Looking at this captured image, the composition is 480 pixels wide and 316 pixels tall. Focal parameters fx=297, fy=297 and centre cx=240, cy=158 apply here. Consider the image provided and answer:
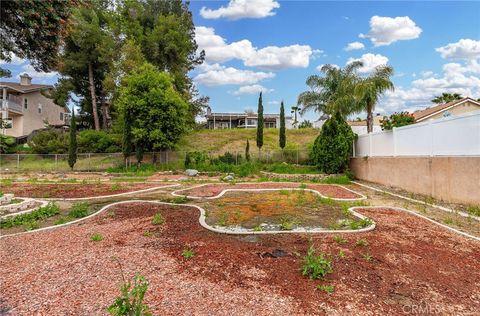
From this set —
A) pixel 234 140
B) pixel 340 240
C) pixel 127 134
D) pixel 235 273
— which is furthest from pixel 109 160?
pixel 235 273

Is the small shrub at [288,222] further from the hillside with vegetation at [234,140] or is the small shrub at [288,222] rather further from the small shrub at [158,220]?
the hillside with vegetation at [234,140]

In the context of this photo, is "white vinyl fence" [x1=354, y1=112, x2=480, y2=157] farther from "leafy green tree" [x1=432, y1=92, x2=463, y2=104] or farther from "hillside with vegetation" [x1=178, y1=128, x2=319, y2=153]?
"leafy green tree" [x1=432, y1=92, x2=463, y2=104]

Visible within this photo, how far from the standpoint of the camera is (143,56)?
1056 inches

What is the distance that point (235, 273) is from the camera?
3779 millimetres

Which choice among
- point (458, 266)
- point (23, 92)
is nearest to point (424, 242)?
point (458, 266)

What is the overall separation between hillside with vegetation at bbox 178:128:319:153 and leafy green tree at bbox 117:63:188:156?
3.85 meters

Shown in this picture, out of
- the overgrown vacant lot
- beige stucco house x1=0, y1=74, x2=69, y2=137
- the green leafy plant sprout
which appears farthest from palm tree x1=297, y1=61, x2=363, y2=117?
beige stucco house x1=0, y1=74, x2=69, y2=137

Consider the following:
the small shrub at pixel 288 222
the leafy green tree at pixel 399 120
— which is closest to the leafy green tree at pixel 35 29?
the small shrub at pixel 288 222

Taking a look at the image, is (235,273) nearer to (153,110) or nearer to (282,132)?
(153,110)

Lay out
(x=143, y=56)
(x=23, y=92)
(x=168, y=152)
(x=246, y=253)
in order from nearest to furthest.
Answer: (x=246, y=253) < (x=168, y=152) < (x=143, y=56) < (x=23, y=92)

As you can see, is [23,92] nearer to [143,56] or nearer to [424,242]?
[143,56]

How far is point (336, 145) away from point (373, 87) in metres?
4.35

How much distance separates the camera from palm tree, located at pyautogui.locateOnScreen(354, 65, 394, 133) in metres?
17.2

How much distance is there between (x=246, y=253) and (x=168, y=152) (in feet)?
66.0
